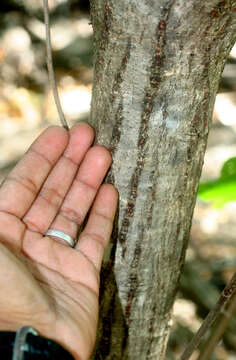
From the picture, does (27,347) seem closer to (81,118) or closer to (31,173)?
(31,173)

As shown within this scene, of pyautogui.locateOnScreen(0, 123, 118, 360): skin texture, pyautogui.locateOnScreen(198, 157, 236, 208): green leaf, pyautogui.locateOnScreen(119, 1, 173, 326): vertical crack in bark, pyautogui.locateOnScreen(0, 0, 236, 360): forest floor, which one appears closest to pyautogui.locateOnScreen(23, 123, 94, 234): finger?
pyautogui.locateOnScreen(0, 123, 118, 360): skin texture

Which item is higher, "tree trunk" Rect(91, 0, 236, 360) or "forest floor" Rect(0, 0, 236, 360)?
"forest floor" Rect(0, 0, 236, 360)

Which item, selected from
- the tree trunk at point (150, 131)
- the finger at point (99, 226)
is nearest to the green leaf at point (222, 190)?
the tree trunk at point (150, 131)

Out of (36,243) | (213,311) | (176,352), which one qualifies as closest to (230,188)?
(213,311)

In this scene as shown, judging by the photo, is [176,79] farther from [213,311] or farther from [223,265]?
[223,265]

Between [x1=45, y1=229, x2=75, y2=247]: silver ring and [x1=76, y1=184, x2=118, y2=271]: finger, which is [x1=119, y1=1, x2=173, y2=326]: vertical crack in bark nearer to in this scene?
[x1=76, y1=184, x2=118, y2=271]: finger

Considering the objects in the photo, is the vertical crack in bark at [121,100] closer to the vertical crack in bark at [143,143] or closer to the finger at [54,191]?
the vertical crack in bark at [143,143]
